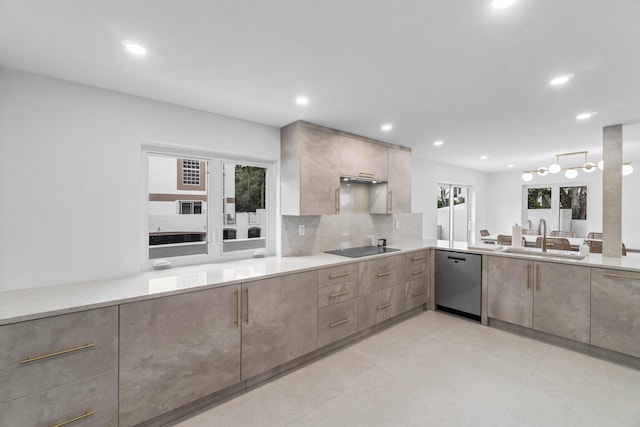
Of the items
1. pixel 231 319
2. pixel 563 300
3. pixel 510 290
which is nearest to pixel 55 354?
pixel 231 319

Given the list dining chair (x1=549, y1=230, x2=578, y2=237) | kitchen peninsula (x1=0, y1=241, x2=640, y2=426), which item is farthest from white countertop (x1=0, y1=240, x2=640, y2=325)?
dining chair (x1=549, y1=230, x2=578, y2=237)

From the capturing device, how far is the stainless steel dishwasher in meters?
3.44

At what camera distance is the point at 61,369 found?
1.51 m

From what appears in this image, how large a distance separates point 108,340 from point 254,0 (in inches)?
78.5

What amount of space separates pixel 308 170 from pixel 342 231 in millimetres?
1110

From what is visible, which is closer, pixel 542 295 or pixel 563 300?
pixel 563 300

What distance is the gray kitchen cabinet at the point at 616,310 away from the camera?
2.44 m

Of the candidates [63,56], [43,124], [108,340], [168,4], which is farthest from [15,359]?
[168,4]

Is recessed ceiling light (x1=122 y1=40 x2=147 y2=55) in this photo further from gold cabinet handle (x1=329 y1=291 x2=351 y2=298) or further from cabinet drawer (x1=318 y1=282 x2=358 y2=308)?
gold cabinet handle (x1=329 y1=291 x2=351 y2=298)

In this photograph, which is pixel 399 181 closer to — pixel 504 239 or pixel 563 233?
pixel 504 239

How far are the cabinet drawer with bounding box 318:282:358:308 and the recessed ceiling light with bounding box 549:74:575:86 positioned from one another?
7.72 feet

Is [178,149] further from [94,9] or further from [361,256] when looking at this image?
[361,256]

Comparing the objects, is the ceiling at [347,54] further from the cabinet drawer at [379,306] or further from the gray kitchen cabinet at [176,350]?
the cabinet drawer at [379,306]

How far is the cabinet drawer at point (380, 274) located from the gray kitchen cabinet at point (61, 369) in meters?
2.17
